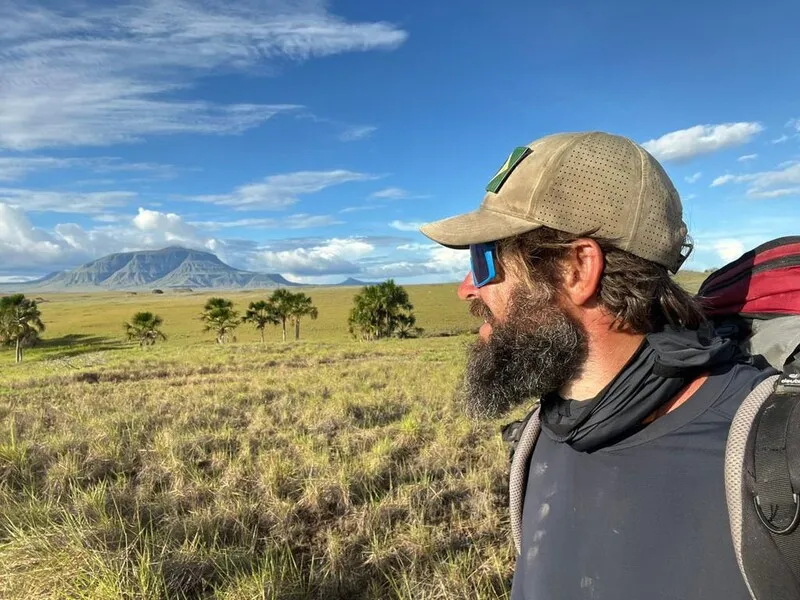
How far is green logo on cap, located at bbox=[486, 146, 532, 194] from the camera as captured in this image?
1.65m

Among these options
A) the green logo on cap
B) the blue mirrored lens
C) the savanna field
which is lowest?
the savanna field

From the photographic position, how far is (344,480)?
187 inches

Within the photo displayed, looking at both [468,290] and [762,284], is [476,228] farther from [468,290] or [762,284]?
[762,284]

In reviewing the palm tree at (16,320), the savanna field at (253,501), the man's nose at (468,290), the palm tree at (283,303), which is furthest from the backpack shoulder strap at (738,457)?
the palm tree at (283,303)

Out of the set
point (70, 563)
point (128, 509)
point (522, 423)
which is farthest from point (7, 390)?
point (522, 423)

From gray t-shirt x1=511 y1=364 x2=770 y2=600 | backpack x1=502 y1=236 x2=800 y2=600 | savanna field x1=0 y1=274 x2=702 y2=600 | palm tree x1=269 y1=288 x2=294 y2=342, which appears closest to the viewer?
backpack x1=502 y1=236 x2=800 y2=600

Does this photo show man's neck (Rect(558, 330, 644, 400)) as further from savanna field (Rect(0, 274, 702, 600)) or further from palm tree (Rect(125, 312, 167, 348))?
palm tree (Rect(125, 312, 167, 348))

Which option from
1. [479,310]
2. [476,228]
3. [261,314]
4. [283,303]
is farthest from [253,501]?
[261,314]

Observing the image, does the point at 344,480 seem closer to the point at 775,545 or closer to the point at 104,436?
the point at 104,436

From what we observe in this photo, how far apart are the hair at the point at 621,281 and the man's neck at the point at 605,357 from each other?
Answer: 0.03m

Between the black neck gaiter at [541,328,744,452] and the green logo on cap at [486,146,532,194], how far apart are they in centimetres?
65

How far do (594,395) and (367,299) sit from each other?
5046 cm

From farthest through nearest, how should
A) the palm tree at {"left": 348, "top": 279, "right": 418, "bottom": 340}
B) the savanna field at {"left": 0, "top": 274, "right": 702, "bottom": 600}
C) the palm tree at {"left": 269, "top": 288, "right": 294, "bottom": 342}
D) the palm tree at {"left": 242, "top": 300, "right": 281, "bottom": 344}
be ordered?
the palm tree at {"left": 242, "top": 300, "right": 281, "bottom": 344} → the palm tree at {"left": 269, "top": 288, "right": 294, "bottom": 342} → the palm tree at {"left": 348, "top": 279, "right": 418, "bottom": 340} → the savanna field at {"left": 0, "top": 274, "right": 702, "bottom": 600}

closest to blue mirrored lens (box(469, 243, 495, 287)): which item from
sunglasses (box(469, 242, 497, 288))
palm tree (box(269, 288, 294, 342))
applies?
sunglasses (box(469, 242, 497, 288))
